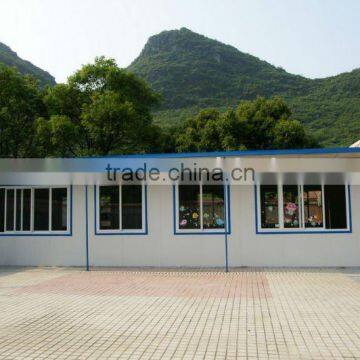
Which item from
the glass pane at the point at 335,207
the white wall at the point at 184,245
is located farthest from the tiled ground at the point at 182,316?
the glass pane at the point at 335,207

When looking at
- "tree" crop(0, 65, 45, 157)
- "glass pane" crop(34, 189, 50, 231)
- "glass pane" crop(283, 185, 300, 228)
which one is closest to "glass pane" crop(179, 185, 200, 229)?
"glass pane" crop(283, 185, 300, 228)

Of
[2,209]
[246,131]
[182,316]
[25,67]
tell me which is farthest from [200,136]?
[182,316]

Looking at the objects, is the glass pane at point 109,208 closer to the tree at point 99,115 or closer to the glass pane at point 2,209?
the glass pane at point 2,209

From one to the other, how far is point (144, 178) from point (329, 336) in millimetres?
6751

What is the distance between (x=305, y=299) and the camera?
772 cm

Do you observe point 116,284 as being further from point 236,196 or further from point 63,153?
point 63,153

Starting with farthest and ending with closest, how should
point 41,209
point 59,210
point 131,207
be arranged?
point 41,209 < point 59,210 < point 131,207

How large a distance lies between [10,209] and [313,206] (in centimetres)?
791

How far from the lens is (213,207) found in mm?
11750

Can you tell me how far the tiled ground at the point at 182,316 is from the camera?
5.14 metres

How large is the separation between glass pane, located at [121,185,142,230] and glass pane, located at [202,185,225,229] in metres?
1.64

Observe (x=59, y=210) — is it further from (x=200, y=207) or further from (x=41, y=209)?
(x=200, y=207)

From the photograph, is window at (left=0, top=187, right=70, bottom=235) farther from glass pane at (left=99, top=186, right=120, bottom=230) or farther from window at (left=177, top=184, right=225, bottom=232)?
window at (left=177, top=184, right=225, bottom=232)

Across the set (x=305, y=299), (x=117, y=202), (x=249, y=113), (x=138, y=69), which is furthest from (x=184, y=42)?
(x=305, y=299)
